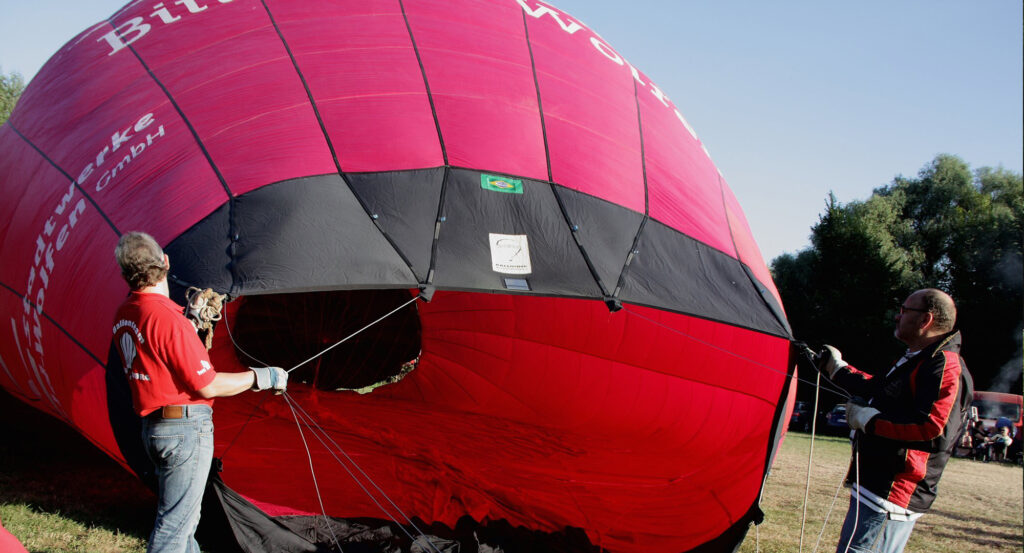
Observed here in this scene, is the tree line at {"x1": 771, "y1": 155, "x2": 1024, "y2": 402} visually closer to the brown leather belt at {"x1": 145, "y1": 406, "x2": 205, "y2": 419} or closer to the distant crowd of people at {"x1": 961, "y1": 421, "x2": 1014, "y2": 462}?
the distant crowd of people at {"x1": 961, "y1": 421, "x2": 1014, "y2": 462}

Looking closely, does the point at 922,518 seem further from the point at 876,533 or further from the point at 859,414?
the point at 859,414

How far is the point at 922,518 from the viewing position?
5.56 metres

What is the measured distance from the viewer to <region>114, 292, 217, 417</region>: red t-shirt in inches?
89.4

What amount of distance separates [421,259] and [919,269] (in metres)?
24.5

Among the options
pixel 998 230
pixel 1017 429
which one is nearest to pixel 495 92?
Result: pixel 1017 429

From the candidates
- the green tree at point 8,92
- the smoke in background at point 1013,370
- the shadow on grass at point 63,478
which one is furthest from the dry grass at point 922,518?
the green tree at point 8,92

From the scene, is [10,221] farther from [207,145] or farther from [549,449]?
[549,449]

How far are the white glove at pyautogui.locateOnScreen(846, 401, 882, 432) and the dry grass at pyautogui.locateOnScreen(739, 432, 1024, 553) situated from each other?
1028 millimetres

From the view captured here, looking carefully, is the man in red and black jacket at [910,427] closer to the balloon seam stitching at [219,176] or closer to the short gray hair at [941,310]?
the short gray hair at [941,310]

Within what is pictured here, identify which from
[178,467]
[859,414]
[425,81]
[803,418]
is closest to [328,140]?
[425,81]

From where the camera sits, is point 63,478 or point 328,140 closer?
point 328,140

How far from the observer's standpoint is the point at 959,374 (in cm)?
265

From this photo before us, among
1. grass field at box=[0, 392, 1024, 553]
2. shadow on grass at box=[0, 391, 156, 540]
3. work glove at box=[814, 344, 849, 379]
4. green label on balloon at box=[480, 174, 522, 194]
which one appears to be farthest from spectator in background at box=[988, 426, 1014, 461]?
shadow on grass at box=[0, 391, 156, 540]

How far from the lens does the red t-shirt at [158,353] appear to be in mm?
2271
